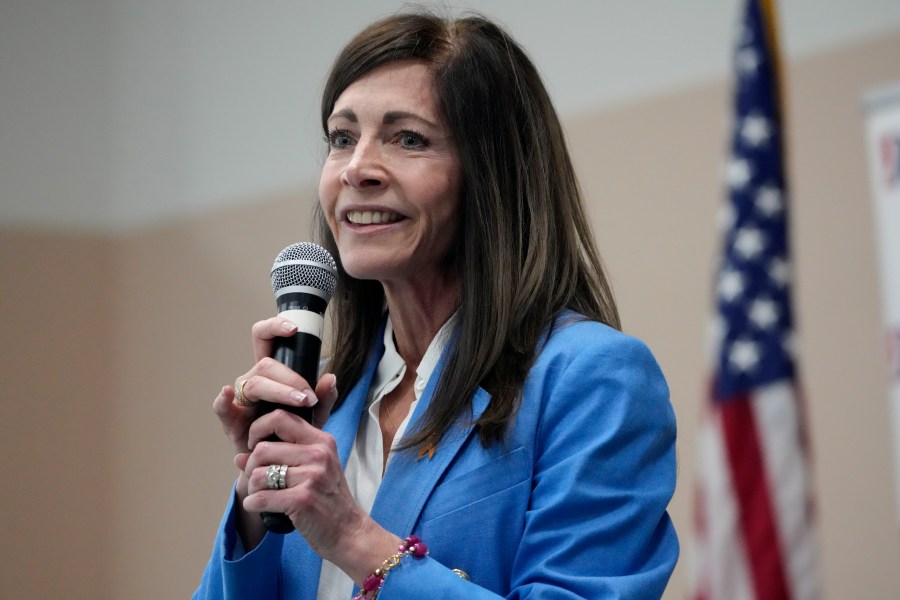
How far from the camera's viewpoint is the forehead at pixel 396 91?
1.96 meters

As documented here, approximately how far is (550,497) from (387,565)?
26 centimetres

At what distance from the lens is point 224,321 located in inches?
198

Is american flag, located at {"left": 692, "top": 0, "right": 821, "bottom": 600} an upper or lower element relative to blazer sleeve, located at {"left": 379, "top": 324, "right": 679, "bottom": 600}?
upper

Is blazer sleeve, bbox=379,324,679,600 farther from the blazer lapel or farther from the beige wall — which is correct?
the beige wall

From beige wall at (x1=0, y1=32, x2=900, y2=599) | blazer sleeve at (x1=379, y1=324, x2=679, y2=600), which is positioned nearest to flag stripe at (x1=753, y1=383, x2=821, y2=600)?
blazer sleeve at (x1=379, y1=324, x2=679, y2=600)

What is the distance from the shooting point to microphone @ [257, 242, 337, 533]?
162cm

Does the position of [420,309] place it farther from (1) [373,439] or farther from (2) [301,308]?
(2) [301,308]

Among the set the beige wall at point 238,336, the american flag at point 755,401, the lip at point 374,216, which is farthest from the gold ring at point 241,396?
the beige wall at point 238,336

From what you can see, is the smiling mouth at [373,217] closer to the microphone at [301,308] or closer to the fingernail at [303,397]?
the microphone at [301,308]

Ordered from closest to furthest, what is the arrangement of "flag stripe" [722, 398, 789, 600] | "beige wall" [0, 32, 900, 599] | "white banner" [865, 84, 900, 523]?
"flag stripe" [722, 398, 789, 600], "white banner" [865, 84, 900, 523], "beige wall" [0, 32, 900, 599]

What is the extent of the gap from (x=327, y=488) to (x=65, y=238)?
4317mm

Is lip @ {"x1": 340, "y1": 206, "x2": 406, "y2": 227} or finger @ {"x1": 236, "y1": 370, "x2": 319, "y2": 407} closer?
finger @ {"x1": 236, "y1": 370, "x2": 319, "y2": 407}

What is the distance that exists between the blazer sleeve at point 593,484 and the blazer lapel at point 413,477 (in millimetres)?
100

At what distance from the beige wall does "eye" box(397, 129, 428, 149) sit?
1663mm
